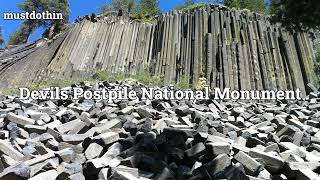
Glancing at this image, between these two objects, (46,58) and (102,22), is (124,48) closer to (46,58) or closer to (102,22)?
(102,22)

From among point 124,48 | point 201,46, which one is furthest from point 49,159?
point 124,48

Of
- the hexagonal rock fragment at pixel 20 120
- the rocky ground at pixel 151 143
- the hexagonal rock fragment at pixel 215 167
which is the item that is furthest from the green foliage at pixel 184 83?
the hexagonal rock fragment at pixel 215 167

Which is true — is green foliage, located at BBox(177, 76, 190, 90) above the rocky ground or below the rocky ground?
above

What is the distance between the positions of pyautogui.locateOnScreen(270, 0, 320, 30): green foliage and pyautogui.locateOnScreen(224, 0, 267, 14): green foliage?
14119mm

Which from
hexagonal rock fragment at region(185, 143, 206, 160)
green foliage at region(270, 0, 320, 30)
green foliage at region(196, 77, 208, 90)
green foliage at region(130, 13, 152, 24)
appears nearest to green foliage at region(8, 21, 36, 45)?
green foliage at region(130, 13, 152, 24)

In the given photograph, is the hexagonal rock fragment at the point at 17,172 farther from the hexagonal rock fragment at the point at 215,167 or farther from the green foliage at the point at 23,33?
the green foliage at the point at 23,33

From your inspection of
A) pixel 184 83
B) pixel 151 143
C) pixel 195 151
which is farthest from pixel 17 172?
pixel 184 83

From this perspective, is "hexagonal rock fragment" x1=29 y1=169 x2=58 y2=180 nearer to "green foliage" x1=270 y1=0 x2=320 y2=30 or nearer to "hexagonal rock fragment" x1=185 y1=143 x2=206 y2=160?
"hexagonal rock fragment" x1=185 y1=143 x2=206 y2=160

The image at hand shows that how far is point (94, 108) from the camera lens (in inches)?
246

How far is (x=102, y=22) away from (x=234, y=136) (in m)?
9.25

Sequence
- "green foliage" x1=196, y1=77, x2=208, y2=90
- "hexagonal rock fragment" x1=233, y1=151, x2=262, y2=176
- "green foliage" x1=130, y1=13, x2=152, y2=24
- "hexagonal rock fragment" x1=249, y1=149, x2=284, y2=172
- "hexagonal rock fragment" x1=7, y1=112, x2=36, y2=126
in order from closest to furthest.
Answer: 1. "hexagonal rock fragment" x1=233, y1=151, x2=262, y2=176
2. "hexagonal rock fragment" x1=249, y1=149, x2=284, y2=172
3. "hexagonal rock fragment" x1=7, y1=112, x2=36, y2=126
4. "green foliage" x1=196, y1=77, x2=208, y2=90
5. "green foliage" x1=130, y1=13, x2=152, y2=24

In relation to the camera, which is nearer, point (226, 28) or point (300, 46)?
point (300, 46)

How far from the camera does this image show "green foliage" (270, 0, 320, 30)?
3.91m

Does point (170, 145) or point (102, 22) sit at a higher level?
point (102, 22)
